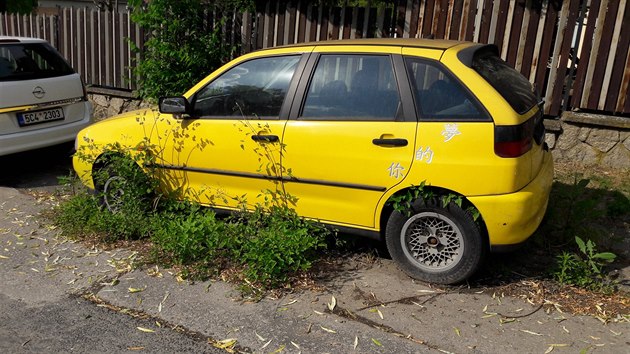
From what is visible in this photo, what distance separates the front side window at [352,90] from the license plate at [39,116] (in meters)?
4.02

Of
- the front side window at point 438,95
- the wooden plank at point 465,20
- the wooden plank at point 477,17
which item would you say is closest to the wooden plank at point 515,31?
the wooden plank at point 477,17

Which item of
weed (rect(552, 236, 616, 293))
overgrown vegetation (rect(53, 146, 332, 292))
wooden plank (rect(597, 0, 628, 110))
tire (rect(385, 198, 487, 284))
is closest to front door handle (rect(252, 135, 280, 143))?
overgrown vegetation (rect(53, 146, 332, 292))

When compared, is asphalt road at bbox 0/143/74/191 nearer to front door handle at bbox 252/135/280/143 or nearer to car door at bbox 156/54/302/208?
car door at bbox 156/54/302/208

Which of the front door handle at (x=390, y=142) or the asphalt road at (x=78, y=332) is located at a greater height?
the front door handle at (x=390, y=142)

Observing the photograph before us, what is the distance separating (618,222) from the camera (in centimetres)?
533

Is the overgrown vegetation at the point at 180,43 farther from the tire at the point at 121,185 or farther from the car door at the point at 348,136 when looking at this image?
the car door at the point at 348,136

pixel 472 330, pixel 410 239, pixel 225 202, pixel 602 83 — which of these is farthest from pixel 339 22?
pixel 472 330

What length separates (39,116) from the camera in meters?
6.82

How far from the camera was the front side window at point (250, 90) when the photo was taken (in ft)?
15.2

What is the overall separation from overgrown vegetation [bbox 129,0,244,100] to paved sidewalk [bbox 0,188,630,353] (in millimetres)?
4313

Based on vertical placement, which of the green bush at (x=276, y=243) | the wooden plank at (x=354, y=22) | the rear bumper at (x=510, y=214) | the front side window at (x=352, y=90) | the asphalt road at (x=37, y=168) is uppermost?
the wooden plank at (x=354, y=22)

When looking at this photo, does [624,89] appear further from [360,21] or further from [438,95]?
[438,95]

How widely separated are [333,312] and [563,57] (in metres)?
4.85

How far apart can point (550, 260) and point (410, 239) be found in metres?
1.30
